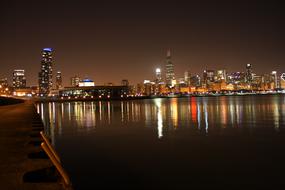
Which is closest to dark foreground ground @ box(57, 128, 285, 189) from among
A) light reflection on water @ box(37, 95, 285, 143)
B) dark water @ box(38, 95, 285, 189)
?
dark water @ box(38, 95, 285, 189)

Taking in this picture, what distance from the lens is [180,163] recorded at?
50.2ft

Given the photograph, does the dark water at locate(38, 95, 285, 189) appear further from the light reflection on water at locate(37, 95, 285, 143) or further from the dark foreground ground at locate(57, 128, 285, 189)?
the light reflection on water at locate(37, 95, 285, 143)

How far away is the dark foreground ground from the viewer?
12031 mm

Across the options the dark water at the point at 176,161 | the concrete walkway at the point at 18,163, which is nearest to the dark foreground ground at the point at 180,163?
the dark water at the point at 176,161

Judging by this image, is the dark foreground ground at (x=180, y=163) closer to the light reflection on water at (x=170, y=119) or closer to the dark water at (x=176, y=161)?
the dark water at (x=176, y=161)

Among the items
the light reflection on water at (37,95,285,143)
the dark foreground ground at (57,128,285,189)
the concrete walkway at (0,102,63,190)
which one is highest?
the concrete walkway at (0,102,63,190)

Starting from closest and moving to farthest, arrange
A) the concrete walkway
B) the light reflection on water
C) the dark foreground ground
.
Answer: the concrete walkway → the dark foreground ground → the light reflection on water

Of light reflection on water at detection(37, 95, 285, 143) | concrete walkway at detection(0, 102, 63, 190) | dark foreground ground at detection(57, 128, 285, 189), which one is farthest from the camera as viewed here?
light reflection on water at detection(37, 95, 285, 143)

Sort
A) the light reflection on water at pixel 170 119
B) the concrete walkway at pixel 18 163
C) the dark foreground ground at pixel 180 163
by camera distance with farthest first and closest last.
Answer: the light reflection on water at pixel 170 119, the dark foreground ground at pixel 180 163, the concrete walkway at pixel 18 163

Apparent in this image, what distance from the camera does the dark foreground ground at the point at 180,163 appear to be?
12.0 metres

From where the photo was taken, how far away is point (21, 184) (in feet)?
22.8

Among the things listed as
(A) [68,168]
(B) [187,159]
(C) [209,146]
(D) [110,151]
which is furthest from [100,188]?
(C) [209,146]

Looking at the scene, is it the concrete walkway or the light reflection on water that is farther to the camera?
the light reflection on water

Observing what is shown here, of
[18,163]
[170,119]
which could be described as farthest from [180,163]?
[170,119]
